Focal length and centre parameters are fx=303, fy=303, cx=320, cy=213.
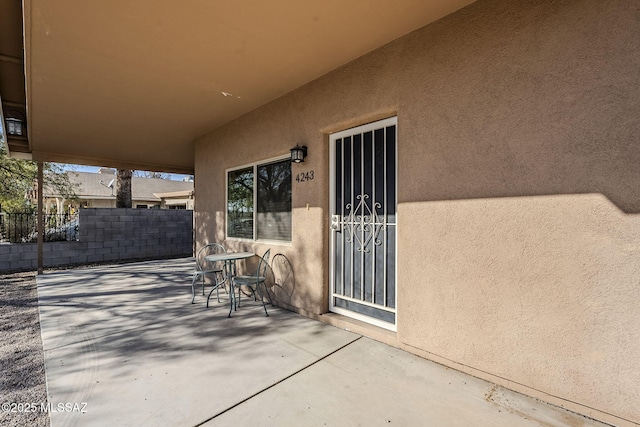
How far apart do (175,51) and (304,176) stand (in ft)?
6.00

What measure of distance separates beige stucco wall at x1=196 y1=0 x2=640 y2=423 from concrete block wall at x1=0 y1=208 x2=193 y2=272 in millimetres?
8673

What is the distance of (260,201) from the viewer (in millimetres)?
4633

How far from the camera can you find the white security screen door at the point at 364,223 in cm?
302

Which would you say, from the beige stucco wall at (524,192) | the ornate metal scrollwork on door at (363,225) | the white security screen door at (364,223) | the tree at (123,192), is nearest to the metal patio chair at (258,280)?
the white security screen door at (364,223)

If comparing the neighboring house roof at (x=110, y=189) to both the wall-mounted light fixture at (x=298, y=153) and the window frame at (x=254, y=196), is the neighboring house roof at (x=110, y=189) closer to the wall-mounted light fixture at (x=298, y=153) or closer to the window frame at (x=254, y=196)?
the window frame at (x=254, y=196)

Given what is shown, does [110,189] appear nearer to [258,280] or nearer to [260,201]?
[260,201]

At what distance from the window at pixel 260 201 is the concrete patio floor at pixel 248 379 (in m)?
1.27

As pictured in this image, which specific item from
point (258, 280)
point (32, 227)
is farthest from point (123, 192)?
point (258, 280)

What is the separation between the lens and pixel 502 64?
2.19m

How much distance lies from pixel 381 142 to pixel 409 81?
2.08 feet

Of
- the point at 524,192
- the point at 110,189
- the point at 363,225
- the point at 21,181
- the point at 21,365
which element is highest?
the point at 110,189

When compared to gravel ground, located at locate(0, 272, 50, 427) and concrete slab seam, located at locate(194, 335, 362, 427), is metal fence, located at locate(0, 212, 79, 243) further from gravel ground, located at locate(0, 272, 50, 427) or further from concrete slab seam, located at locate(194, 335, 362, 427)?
concrete slab seam, located at locate(194, 335, 362, 427)

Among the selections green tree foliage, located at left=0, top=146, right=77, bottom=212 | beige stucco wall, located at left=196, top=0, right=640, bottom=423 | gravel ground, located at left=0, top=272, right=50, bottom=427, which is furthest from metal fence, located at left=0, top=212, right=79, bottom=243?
beige stucco wall, located at left=196, top=0, right=640, bottom=423

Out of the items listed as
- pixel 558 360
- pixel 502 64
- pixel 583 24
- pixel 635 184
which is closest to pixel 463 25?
pixel 502 64
